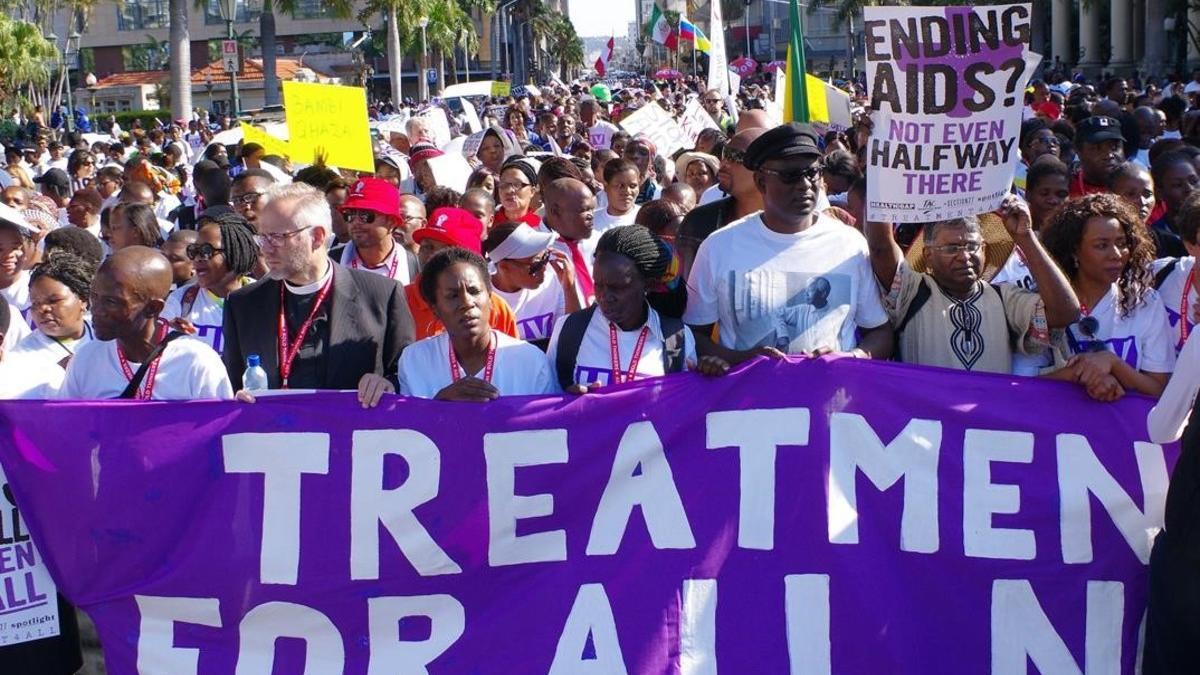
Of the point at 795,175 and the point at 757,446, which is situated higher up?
the point at 795,175

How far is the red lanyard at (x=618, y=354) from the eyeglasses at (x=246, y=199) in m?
3.43

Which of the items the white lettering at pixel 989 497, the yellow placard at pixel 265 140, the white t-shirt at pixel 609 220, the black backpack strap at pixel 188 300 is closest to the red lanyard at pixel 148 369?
the black backpack strap at pixel 188 300

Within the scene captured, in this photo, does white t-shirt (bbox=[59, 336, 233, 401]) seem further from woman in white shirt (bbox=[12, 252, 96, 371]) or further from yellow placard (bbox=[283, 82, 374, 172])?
yellow placard (bbox=[283, 82, 374, 172])

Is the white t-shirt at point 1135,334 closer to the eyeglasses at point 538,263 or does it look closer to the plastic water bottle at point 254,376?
the eyeglasses at point 538,263

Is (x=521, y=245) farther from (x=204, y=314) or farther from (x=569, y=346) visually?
(x=204, y=314)

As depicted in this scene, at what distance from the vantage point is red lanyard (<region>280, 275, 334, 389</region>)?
457 centimetres

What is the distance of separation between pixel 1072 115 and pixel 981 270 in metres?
10.8

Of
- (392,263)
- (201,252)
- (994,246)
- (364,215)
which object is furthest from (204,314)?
(994,246)

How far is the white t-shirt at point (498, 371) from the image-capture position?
446 centimetres

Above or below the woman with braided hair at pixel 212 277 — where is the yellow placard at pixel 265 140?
above

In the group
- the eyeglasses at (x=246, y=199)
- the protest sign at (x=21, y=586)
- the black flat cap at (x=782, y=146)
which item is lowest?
the protest sign at (x=21, y=586)

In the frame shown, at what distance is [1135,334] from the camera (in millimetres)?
4566

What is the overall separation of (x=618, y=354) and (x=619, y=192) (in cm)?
349

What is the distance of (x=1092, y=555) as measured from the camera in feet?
13.5
